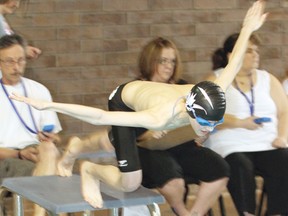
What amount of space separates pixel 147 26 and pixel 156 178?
85.9 inches

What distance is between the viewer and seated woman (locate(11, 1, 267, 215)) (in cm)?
360

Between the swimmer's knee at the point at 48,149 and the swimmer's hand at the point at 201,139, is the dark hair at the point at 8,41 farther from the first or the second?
the swimmer's hand at the point at 201,139

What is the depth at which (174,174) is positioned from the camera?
431cm

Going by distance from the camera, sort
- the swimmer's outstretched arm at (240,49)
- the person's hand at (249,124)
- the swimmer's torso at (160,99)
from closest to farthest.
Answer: the swimmer's torso at (160,99) → the swimmer's outstretched arm at (240,49) → the person's hand at (249,124)

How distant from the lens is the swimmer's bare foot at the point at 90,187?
355cm

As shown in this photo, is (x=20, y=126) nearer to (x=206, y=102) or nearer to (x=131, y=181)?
(x=131, y=181)

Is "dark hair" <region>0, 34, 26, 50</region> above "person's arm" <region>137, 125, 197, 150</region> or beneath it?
above

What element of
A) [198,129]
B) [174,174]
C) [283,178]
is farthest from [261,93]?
[198,129]

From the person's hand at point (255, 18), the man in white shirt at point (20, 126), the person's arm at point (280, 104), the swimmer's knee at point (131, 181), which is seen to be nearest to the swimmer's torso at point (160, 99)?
the swimmer's knee at point (131, 181)

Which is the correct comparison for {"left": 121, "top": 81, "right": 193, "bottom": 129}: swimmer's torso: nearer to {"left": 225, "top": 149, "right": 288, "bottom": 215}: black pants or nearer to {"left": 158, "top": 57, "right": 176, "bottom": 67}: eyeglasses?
{"left": 158, "top": 57, "right": 176, "bottom": 67}: eyeglasses

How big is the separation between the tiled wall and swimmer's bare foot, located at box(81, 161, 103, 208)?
7.09 ft

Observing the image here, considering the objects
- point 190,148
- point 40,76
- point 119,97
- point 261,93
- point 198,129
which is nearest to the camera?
point 198,129

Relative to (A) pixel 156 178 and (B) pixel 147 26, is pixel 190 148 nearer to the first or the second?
(A) pixel 156 178

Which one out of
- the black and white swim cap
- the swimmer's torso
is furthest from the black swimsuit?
the black and white swim cap
